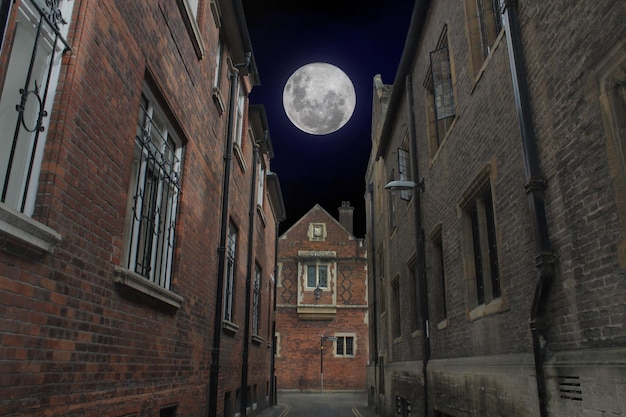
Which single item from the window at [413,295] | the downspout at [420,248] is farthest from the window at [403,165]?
the window at [413,295]

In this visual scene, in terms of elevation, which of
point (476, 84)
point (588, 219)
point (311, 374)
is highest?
point (476, 84)

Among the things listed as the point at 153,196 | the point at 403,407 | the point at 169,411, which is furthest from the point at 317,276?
the point at 153,196

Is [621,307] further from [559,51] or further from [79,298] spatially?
[79,298]

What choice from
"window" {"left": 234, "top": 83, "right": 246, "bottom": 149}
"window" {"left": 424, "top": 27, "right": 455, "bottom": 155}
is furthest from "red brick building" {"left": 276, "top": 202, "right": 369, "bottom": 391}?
"window" {"left": 424, "top": 27, "right": 455, "bottom": 155}

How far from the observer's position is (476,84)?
24.1 feet

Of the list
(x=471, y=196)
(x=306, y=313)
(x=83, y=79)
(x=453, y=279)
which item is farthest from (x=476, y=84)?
(x=306, y=313)

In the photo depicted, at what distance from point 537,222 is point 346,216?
3605 centimetres

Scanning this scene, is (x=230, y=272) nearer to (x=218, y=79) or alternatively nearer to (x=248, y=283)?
(x=248, y=283)

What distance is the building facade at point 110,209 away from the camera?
3422 millimetres

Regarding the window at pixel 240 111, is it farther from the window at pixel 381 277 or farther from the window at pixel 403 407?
the window at pixel 381 277

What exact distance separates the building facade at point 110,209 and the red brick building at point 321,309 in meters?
25.4

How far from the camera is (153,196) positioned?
242 inches

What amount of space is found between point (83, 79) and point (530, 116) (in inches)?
172

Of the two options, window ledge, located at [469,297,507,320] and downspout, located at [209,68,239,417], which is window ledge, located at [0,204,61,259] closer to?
window ledge, located at [469,297,507,320]
